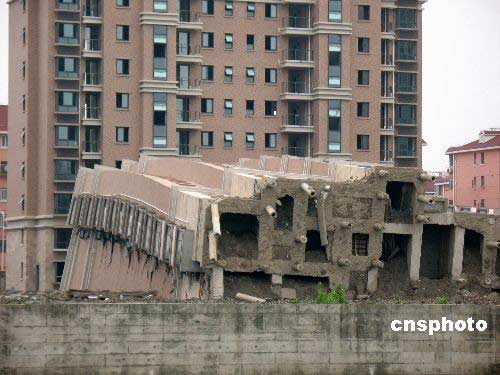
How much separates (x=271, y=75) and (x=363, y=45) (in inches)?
292

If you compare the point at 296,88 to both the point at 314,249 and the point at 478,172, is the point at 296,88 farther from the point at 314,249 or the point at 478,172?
the point at 314,249

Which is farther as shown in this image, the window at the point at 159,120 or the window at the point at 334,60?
the window at the point at 334,60

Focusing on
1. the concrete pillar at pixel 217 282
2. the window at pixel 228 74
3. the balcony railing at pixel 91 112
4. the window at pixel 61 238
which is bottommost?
the window at pixel 61 238

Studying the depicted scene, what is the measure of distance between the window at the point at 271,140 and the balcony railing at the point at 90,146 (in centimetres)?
1326

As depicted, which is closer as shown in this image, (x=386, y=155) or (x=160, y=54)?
(x=160, y=54)

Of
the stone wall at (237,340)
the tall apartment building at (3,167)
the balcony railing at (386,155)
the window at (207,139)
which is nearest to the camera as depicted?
the stone wall at (237,340)

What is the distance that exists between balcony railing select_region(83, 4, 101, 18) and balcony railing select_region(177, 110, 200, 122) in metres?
9.45

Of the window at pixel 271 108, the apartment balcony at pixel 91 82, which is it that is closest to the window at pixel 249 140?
the window at pixel 271 108

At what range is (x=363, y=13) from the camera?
463 feet

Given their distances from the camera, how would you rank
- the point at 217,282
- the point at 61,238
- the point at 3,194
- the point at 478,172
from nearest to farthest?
the point at 217,282 < the point at 61,238 < the point at 478,172 < the point at 3,194

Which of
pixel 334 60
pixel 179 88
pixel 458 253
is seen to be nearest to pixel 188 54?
pixel 179 88

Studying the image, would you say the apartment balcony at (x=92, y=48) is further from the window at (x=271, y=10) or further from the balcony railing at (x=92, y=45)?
the window at (x=271, y=10)

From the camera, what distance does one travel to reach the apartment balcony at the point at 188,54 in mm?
136750

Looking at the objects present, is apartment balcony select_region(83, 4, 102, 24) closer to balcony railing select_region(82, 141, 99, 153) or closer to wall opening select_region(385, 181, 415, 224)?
balcony railing select_region(82, 141, 99, 153)
